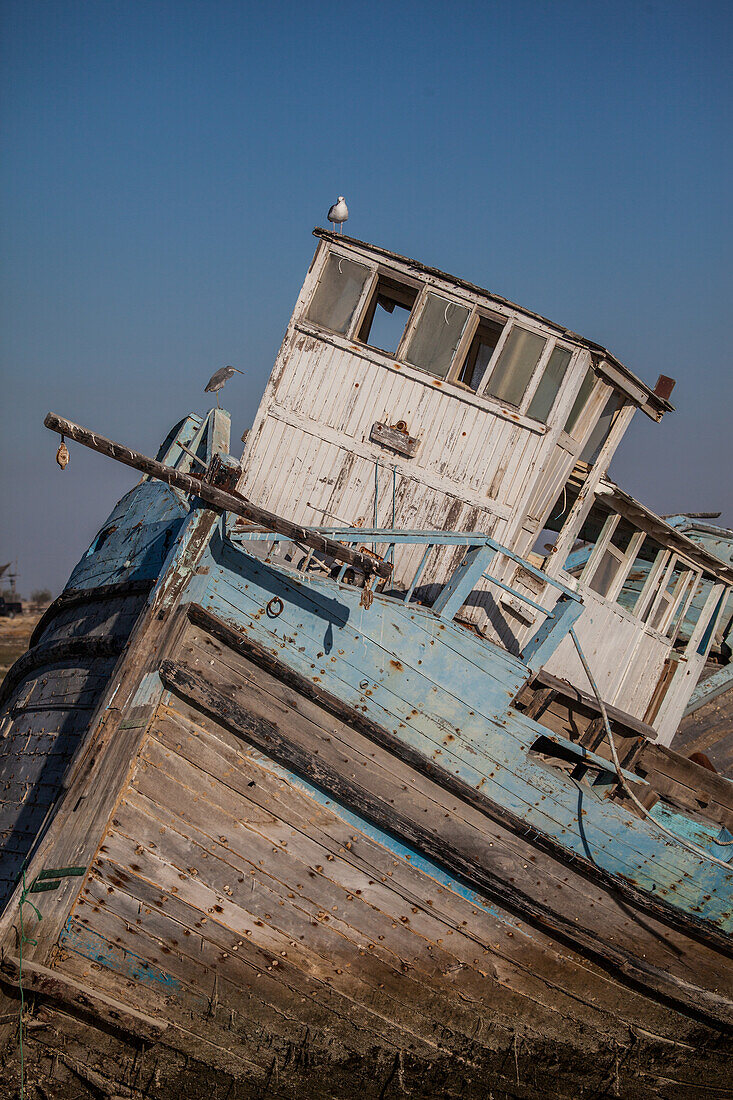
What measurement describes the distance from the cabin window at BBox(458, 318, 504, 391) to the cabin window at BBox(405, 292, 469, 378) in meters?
0.31

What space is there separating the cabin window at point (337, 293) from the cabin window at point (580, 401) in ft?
7.96

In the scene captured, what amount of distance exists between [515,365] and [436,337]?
816 mm

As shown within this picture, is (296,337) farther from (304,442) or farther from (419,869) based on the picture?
(419,869)

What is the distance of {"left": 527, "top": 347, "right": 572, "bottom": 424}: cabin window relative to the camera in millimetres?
8234

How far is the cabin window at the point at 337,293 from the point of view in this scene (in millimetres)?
8312

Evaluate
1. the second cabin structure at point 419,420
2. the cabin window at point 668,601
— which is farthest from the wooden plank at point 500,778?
the cabin window at point 668,601

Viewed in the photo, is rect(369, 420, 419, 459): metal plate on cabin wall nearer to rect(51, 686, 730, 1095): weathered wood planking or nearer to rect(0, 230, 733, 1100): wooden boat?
rect(0, 230, 733, 1100): wooden boat

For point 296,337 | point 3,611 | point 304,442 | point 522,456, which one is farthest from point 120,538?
point 3,611

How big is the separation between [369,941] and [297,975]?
59 cm


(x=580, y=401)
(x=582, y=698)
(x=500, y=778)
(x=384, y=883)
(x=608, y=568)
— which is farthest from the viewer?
(x=608, y=568)

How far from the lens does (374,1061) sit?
263 inches

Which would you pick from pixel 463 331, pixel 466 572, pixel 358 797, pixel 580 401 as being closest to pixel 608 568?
pixel 580 401

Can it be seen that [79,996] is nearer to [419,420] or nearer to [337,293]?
[419,420]

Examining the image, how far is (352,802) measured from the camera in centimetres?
638
